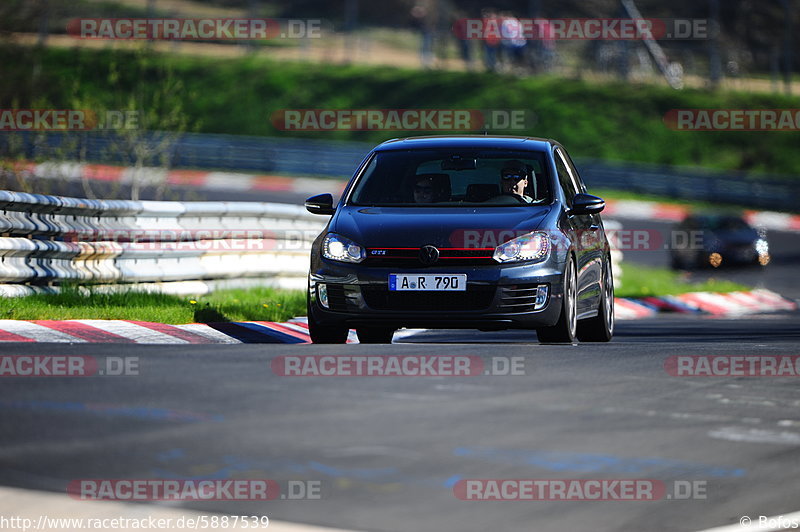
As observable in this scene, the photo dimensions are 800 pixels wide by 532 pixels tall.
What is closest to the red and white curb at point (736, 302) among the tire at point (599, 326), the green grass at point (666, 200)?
the tire at point (599, 326)

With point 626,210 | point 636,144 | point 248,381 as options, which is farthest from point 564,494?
point 636,144

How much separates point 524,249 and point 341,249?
131 cm

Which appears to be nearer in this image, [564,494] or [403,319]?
[564,494]

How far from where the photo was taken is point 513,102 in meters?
47.0

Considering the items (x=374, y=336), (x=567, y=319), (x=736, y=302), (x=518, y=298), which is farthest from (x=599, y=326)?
(x=736, y=302)

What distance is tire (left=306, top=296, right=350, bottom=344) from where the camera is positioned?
10898 mm

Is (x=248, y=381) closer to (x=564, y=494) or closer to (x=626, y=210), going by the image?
(x=564, y=494)

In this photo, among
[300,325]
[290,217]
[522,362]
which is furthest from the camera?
[290,217]

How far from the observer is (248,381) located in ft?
26.3

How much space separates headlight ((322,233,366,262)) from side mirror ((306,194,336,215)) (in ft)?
1.95

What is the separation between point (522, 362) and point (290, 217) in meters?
8.27

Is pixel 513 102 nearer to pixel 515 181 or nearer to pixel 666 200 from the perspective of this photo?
pixel 666 200

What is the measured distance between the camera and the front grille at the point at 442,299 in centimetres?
1039

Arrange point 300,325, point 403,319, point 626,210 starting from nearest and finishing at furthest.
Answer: point 403,319 → point 300,325 → point 626,210
